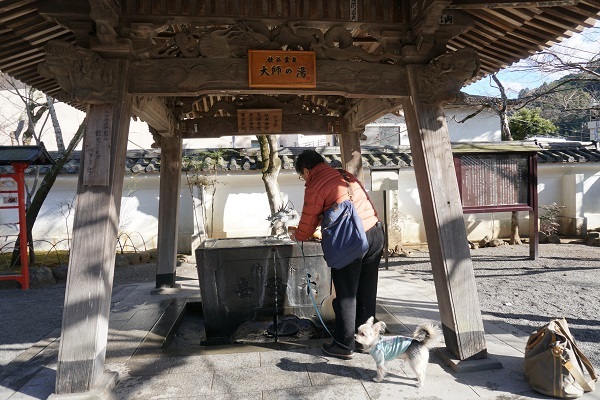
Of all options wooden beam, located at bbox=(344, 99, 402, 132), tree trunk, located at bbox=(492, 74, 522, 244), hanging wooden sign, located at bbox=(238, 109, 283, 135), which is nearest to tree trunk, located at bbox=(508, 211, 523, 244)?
tree trunk, located at bbox=(492, 74, 522, 244)

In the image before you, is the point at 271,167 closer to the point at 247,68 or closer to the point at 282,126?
the point at 282,126

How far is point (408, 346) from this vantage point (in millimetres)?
3266

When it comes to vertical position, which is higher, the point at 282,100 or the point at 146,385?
the point at 282,100

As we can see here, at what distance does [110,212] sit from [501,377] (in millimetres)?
3520

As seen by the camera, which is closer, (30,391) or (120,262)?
(30,391)

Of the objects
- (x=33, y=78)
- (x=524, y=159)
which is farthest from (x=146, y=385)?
(x=524, y=159)

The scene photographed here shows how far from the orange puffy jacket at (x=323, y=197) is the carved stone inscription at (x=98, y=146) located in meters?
1.72

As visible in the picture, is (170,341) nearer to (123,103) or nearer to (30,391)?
(30,391)

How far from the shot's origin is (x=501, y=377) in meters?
3.41

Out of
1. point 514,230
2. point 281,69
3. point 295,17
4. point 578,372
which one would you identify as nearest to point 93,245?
point 281,69

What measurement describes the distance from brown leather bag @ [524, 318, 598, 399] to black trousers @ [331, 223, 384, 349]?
1.45m

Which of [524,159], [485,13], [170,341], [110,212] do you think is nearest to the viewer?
[110,212]

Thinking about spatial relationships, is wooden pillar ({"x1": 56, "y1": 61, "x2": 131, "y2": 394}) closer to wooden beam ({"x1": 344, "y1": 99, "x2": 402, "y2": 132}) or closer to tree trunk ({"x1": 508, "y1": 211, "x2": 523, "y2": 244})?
wooden beam ({"x1": 344, "y1": 99, "x2": 402, "y2": 132})

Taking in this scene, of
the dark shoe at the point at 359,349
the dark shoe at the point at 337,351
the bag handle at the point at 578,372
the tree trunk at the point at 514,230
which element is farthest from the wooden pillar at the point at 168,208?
the tree trunk at the point at 514,230
